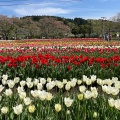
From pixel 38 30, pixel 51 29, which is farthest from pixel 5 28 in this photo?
pixel 38 30

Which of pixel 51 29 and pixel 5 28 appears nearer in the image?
pixel 5 28

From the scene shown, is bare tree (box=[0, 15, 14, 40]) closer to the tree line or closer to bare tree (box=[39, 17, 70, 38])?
the tree line

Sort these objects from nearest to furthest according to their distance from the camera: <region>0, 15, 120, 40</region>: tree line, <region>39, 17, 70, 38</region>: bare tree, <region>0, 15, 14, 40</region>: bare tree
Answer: <region>0, 15, 14, 40</region>: bare tree, <region>0, 15, 120, 40</region>: tree line, <region>39, 17, 70, 38</region>: bare tree

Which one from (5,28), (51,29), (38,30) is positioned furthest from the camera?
(38,30)

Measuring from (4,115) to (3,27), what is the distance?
58923mm

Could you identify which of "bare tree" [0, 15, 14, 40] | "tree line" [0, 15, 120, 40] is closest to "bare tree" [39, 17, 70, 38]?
"tree line" [0, 15, 120, 40]

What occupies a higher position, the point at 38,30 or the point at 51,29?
the point at 51,29

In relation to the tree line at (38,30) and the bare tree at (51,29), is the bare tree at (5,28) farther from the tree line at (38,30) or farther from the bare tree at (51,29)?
the bare tree at (51,29)

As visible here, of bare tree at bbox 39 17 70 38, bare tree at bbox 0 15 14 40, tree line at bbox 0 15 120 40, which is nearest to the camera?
bare tree at bbox 0 15 14 40

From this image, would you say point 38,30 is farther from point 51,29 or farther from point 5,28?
point 5,28

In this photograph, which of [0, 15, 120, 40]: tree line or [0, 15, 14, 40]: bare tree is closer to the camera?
[0, 15, 14, 40]: bare tree

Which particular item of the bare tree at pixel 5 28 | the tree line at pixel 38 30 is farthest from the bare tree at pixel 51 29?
the bare tree at pixel 5 28

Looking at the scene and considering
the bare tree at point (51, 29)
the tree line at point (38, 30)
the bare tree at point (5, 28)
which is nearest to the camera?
the bare tree at point (5, 28)

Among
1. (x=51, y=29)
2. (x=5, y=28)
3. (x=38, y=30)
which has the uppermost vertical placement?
(x=5, y=28)
